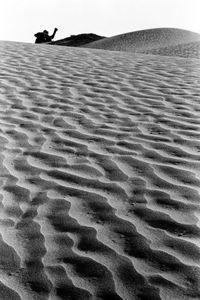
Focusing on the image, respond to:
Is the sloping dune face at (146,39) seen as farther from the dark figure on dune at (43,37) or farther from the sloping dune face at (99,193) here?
the sloping dune face at (99,193)

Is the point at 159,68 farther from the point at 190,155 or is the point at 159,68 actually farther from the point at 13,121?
the point at 190,155

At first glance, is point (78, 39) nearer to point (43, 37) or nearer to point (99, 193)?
point (43, 37)

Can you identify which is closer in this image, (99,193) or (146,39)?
(99,193)

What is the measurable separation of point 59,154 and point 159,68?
18.5 feet

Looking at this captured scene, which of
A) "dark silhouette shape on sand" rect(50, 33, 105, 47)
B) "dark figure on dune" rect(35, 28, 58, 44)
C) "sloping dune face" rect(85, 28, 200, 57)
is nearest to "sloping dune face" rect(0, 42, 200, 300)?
"sloping dune face" rect(85, 28, 200, 57)

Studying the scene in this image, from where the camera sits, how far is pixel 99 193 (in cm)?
409

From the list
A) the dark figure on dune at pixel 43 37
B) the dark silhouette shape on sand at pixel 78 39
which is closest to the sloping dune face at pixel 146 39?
the dark silhouette shape on sand at pixel 78 39

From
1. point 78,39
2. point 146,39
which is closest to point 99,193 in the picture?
point 146,39

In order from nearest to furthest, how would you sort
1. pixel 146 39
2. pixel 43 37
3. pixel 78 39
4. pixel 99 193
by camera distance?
1. pixel 99 193
2. pixel 146 39
3. pixel 43 37
4. pixel 78 39

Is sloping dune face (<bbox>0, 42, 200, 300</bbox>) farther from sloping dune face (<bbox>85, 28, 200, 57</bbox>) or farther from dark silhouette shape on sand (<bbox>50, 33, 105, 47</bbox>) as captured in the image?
dark silhouette shape on sand (<bbox>50, 33, 105, 47</bbox>)

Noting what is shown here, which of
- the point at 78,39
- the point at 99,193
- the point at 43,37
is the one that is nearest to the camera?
the point at 99,193

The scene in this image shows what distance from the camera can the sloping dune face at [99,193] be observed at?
3047mm

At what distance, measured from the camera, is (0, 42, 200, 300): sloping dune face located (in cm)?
305

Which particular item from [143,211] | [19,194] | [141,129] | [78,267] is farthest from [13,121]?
[78,267]
